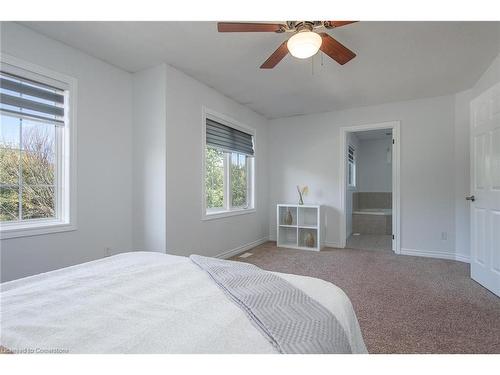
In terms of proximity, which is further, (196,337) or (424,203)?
(424,203)

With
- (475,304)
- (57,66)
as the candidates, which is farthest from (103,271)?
(475,304)

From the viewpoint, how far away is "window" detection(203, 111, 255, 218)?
11.8 ft

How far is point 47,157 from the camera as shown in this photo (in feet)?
7.79

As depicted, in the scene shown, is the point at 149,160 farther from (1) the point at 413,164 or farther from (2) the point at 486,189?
(1) the point at 413,164

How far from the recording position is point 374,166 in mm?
6766

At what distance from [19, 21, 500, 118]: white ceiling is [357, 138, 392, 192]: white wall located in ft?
10.3

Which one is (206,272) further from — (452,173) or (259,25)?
(452,173)

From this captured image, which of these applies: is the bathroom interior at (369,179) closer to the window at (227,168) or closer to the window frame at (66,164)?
the window at (227,168)

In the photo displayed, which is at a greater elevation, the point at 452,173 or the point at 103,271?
the point at 452,173

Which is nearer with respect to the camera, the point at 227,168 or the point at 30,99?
the point at 30,99

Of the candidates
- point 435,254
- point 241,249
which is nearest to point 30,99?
point 241,249

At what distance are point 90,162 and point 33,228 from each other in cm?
74

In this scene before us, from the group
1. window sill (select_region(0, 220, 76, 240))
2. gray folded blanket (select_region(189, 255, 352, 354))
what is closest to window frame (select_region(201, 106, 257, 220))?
window sill (select_region(0, 220, 76, 240))

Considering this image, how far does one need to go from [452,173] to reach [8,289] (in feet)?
15.2
